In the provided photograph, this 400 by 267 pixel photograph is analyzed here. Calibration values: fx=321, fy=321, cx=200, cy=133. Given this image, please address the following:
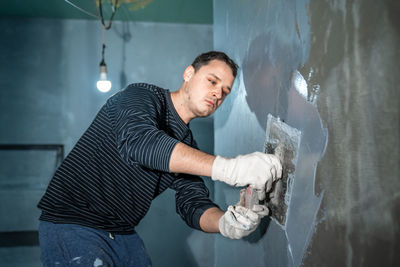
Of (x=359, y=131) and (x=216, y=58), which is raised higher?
(x=216, y=58)

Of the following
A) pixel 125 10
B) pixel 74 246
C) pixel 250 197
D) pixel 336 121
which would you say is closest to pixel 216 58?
pixel 250 197

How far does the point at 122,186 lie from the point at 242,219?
1.83ft

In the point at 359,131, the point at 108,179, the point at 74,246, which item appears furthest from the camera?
the point at 108,179

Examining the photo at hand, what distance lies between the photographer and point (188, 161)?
949 mm

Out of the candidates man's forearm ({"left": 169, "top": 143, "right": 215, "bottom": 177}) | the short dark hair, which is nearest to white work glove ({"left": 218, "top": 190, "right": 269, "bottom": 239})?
man's forearm ({"left": 169, "top": 143, "right": 215, "bottom": 177})

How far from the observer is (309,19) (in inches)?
33.8

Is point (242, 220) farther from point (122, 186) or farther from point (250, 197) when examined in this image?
point (122, 186)

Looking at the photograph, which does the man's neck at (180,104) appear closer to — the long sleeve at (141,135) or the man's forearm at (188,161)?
the long sleeve at (141,135)

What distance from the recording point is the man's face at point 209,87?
1.38 m

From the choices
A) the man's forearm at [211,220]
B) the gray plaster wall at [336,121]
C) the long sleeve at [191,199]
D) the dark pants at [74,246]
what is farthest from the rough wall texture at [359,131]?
the dark pants at [74,246]

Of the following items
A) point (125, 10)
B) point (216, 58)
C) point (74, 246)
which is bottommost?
point (74, 246)

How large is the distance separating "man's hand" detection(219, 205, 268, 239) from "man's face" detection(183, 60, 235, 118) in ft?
1.52

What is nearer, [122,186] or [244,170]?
[244,170]

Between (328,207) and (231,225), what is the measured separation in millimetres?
476
